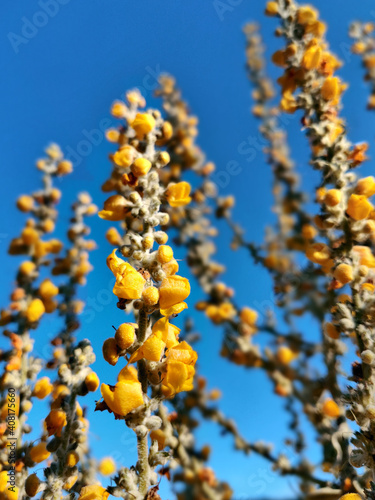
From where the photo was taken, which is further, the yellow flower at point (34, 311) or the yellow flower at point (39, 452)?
the yellow flower at point (34, 311)

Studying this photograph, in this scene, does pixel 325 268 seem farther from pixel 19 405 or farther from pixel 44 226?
pixel 44 226

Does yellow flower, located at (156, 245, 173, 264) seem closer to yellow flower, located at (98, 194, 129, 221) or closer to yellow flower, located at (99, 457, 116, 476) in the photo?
yellow flower, located at (98, 194, 129, 221)

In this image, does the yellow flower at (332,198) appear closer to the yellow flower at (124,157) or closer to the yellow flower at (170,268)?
the yellow flower at (170,268)

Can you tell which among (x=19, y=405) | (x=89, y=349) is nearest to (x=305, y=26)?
(x=89, y=349)

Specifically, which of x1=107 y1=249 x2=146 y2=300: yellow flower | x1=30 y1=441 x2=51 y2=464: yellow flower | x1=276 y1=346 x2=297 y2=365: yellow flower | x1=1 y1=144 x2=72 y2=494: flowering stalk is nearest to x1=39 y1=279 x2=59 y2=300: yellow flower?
x1=1 y1=144 x2=72 y2=494: flowering stalk

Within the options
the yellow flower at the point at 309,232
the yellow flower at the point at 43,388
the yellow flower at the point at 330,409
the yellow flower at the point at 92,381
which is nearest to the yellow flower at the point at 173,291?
the yellow flower at the point at 92,381

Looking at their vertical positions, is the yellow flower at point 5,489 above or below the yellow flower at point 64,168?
below
